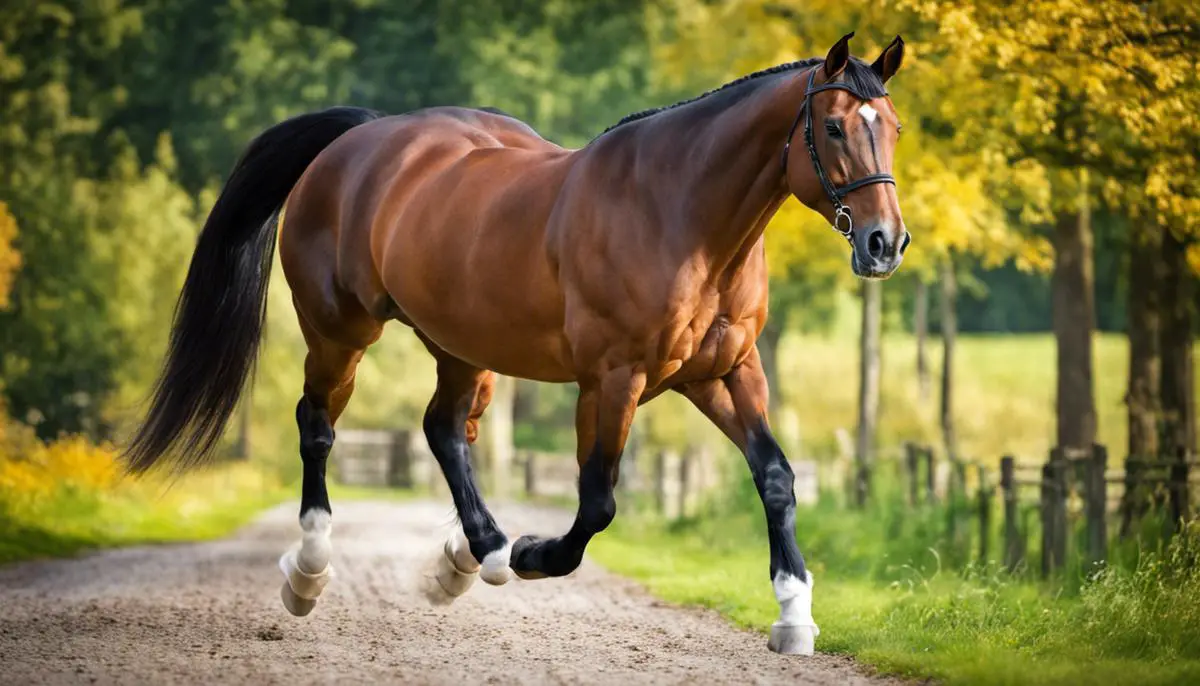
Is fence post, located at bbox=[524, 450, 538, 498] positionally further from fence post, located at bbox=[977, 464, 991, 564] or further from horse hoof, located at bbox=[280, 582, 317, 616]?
horse hoof, located at bbox=[280, 582, 317, 616]

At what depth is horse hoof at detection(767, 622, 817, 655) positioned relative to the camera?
6773mm

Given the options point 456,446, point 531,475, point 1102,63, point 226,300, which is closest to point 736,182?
point 456,446

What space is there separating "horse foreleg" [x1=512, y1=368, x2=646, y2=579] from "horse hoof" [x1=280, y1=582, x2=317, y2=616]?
5.22ft

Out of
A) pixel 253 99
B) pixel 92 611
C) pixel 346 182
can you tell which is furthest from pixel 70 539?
pixel 253 99

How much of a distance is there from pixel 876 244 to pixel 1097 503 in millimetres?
5683

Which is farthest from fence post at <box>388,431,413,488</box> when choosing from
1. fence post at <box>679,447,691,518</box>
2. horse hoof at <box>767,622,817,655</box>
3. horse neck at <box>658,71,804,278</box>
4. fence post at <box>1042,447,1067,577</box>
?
horse neck at <box>658,71,804,278</box>

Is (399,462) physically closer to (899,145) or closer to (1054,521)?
(899,145)

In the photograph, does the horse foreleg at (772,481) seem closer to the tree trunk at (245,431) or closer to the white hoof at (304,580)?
the white hoof at (304,580)

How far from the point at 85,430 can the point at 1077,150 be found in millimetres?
15887

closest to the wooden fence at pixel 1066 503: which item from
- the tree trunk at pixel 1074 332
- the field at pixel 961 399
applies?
the tree trunk at pixel 1074 332

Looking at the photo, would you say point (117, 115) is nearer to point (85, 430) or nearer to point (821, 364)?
point (85, 430)

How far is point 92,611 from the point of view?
28.7ft

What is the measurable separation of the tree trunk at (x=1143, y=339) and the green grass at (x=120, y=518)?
332 inches

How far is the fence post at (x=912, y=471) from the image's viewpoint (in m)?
16.2
